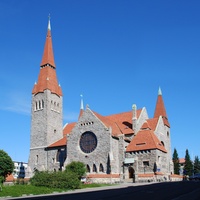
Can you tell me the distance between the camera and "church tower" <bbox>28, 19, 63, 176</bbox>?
56.3 meters

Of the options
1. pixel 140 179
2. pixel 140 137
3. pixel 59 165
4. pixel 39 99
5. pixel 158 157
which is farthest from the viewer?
pixel 39 99

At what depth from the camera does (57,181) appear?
94.3 feet

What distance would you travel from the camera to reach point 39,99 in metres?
58.5

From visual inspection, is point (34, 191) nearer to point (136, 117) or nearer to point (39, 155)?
point (136, 117)

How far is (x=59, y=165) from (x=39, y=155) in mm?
4599

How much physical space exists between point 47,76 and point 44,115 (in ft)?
24.2

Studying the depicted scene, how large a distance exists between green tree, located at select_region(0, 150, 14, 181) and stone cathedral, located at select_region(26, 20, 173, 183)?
457 centimetres

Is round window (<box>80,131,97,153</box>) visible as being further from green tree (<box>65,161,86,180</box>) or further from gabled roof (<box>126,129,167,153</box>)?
green tree (<box>65,161,86,180</box>)

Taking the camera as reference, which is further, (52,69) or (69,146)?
(52,69)

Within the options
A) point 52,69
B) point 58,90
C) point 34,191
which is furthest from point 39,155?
point 34,191

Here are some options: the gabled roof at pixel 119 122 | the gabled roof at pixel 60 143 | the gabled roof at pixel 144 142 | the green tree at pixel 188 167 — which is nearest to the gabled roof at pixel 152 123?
the gabled roof at pixel 119 122

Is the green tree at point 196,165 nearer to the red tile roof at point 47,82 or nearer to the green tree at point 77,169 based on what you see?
the red tile roof at point 47,82

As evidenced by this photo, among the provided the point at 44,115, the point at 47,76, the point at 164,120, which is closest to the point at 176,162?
the point at 164,120

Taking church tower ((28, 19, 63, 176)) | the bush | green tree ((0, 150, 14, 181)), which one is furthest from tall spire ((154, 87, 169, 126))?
the bush
